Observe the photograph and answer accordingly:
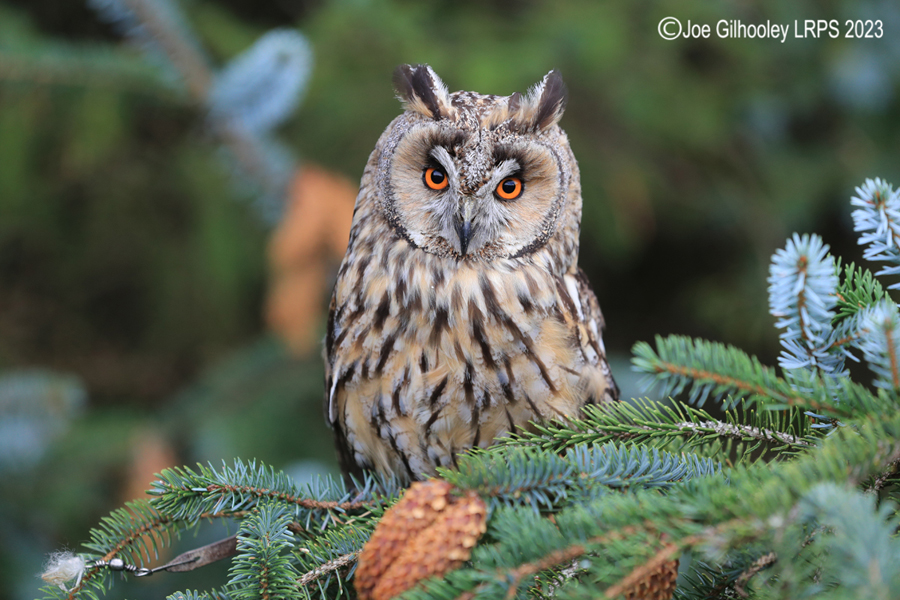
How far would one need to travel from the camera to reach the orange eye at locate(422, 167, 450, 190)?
4.49 ft

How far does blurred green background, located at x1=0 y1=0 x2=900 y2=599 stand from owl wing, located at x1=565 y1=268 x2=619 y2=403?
28.3 inches

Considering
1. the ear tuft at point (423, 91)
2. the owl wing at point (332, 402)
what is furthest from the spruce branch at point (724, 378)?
the owl wing at point (332, 402)

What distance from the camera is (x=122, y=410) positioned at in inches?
97.2

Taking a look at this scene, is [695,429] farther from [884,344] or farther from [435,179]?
[435,179]

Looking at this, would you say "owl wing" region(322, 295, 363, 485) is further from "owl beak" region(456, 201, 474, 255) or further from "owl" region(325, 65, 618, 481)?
"owl beak" region(456, 201, 474, 255)

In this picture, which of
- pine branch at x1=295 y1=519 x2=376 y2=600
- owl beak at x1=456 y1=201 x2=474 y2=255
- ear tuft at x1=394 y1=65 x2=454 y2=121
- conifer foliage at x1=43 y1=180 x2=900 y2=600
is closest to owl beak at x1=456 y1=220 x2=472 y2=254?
owl beak at x1=456 y1=201 x2=474 y2=255

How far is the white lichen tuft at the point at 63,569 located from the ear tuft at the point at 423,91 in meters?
1.02

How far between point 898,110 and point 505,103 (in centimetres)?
275

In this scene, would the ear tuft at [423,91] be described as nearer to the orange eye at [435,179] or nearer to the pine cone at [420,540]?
the orange eye at [435,179]

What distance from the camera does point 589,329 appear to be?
1.47m

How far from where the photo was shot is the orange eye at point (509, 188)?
1375 millimetres

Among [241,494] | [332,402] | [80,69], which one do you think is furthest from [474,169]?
[80,69]

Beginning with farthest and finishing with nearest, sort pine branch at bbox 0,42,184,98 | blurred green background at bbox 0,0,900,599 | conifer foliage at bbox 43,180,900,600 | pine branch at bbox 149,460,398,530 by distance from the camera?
blurred green background at bbox 0,0,900,599 < pine branch at bbox 0,42,184,98 < pine branch at bbox 149,460,398,530 < conifer foliage at bbox 43,180,900,600

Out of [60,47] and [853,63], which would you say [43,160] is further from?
[853,63]
